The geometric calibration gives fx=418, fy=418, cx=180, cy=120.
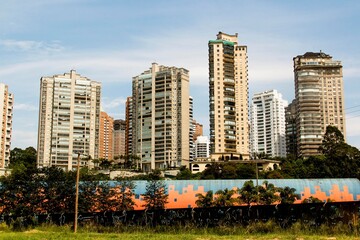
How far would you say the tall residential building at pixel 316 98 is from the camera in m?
138

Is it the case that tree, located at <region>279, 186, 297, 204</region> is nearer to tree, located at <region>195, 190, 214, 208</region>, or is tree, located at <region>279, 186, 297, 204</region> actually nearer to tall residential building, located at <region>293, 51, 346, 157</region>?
tree, located at <region>195, 190, 214, 208</region>

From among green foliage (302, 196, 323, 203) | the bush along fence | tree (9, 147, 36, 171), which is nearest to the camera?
the bush along fence

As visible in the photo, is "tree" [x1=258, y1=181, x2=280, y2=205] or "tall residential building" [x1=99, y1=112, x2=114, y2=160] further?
"tall residential building" [x1=99, y1=112, x2=114, y2=160]

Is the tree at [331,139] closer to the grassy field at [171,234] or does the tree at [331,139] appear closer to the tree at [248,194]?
the tree at [248,194]

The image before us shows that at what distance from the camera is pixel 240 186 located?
146 feet

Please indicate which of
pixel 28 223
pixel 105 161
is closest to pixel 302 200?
pixel 28 223

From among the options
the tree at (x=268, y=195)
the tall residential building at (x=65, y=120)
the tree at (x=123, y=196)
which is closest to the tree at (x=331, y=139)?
the tree at (x=268, y=195)

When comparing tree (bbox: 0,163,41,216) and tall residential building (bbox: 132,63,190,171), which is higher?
tall residential building (bbox: 132,63,190,171)

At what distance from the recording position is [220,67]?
412 feet

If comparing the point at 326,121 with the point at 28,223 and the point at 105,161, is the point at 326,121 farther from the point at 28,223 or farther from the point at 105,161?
the point at 28,223

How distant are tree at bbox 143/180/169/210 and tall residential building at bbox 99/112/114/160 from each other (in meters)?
149

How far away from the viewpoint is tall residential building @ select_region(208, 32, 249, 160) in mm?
123750

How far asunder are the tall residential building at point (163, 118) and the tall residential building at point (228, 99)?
1574 cm

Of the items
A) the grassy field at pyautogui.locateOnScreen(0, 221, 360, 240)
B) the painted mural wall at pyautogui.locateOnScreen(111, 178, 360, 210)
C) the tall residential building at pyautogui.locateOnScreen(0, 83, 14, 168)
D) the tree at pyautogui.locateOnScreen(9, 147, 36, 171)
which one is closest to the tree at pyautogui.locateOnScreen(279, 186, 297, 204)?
the painted mural wall at pyautogui.locateOnScreen(111, 178, 360, 210)
